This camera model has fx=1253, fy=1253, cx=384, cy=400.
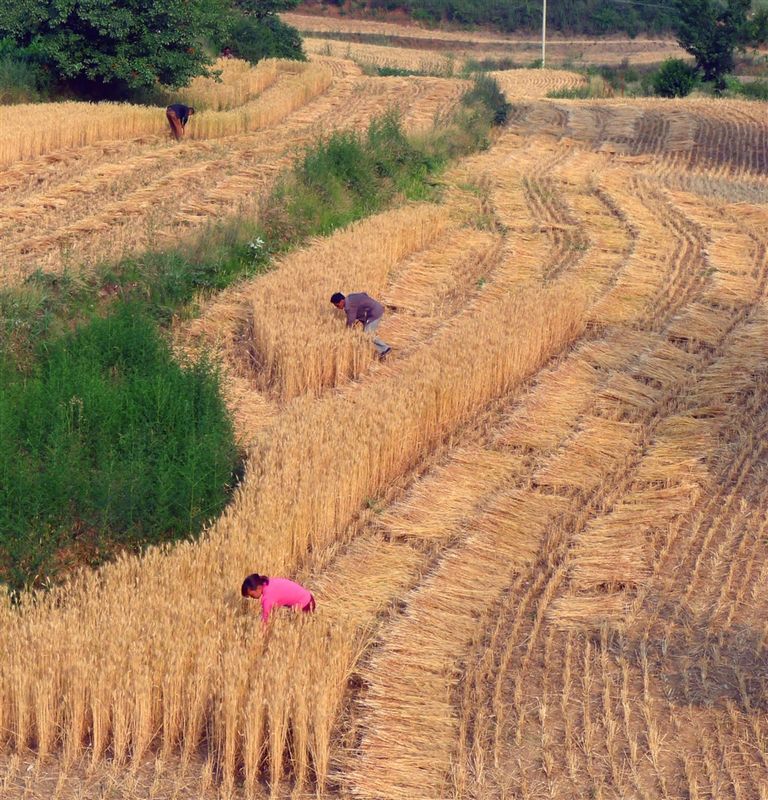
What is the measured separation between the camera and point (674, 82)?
111ft

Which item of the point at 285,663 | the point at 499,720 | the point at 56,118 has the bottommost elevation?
the point at 499,720

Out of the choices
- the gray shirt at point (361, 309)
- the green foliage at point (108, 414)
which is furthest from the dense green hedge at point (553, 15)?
the gray shirt at point (361, 309)

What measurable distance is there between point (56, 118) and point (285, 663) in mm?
16194

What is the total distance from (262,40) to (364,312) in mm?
22099

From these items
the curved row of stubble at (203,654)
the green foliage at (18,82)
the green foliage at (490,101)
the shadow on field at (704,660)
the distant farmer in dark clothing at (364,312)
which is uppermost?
the green foliage at (18,82)

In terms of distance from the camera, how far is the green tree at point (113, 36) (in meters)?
23.1

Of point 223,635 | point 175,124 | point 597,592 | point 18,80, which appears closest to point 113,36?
point 18,80

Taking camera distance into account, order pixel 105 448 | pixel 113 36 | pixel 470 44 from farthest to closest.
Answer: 1. pixel 470 44
2. pixel 113 36
3. pixel 105 448

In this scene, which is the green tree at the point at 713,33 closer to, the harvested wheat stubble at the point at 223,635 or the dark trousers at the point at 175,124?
the dark trousers at the point at 175,124

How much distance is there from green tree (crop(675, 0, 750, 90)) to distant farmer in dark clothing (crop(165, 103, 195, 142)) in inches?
758

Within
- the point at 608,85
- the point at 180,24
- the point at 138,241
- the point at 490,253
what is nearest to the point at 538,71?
the point at 608,85

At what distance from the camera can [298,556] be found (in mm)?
8656

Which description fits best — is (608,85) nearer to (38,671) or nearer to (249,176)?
(249,176)

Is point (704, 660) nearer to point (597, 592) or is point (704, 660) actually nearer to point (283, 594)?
point (597, 592)
